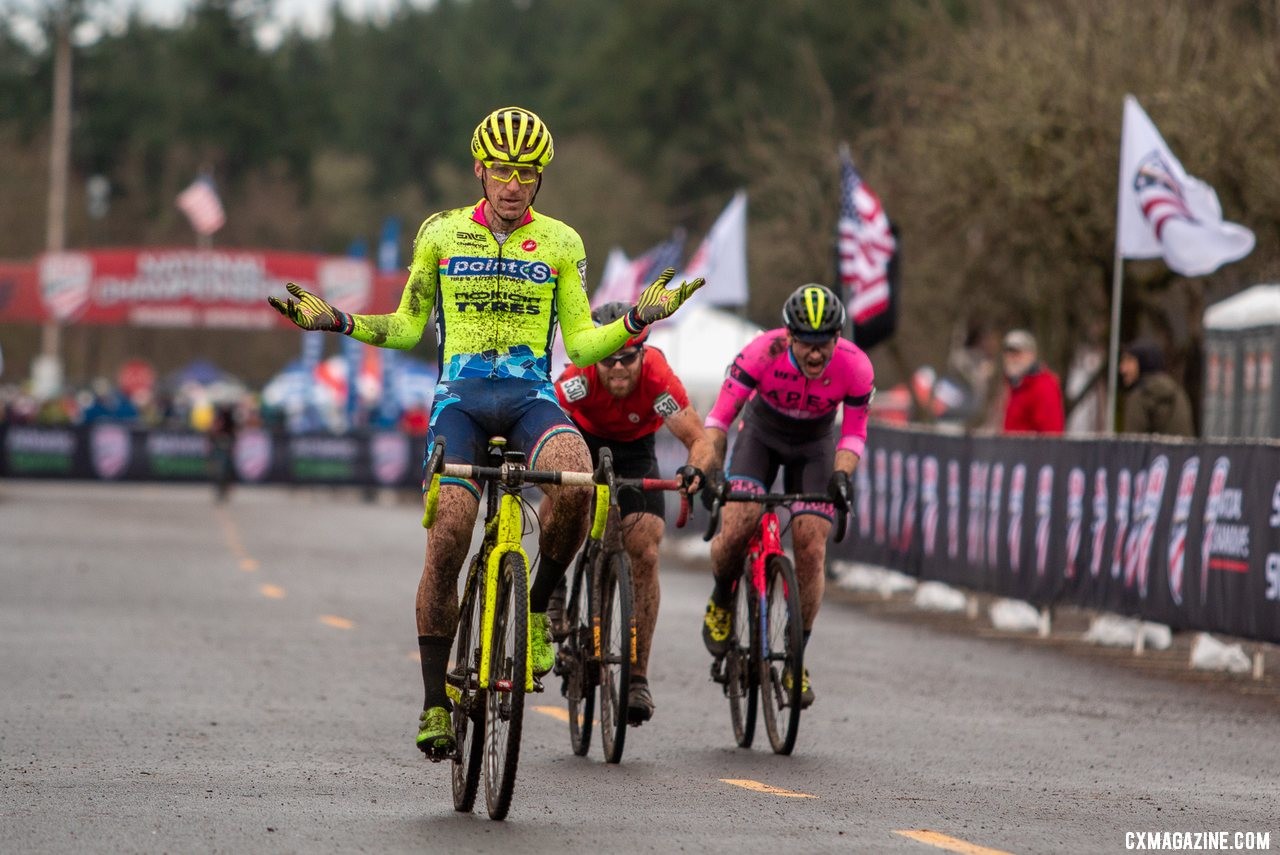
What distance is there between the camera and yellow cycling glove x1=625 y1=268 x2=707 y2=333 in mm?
7883

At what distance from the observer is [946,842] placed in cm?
751

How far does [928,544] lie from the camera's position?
19953 millimetres

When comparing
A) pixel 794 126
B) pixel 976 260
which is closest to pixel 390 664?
pixel 976 260

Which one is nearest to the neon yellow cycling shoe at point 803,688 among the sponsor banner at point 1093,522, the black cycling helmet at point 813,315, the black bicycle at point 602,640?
the black bicycle at point 602,640

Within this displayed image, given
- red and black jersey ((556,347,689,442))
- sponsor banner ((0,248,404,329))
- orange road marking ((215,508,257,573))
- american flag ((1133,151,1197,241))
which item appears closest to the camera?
red and black jersey ((556,347,689,442))

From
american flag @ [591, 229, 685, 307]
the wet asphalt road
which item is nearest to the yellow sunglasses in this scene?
the wet asphalt road

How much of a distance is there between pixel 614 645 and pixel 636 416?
5.06ft

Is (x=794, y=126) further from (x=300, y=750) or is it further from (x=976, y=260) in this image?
(x=300, y=750)

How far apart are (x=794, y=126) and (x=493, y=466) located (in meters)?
57.3

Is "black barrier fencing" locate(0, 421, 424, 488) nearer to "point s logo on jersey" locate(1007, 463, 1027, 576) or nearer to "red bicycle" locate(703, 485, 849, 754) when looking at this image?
"point s logo on jersey" locate(1007, 463, 1027, 576)

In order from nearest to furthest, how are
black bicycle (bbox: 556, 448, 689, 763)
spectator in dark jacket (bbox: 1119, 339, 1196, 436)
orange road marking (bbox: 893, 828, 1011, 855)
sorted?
orange road marking (bbox: 893, 828, 1011, 855), black bicycle (bbox: 556, 448, 689, 763), spectator in dark jacket (bbox: 1119, 339, 1196, 436)

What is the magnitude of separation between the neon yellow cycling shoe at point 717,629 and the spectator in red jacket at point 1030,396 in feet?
26.3

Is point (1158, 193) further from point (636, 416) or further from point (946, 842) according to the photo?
point (946, 842)

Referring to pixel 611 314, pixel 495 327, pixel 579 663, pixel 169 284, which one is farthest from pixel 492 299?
pixel 169 284
